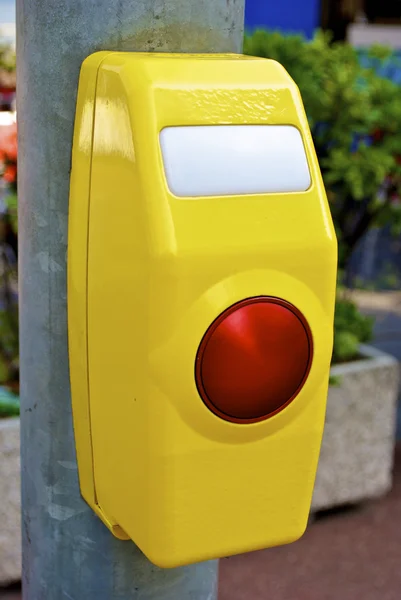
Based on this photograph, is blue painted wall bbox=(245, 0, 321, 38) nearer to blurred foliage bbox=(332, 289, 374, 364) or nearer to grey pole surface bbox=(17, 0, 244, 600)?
blurred foliage bbox=(332, 289, 374, 364)

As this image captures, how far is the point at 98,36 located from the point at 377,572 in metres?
2.90

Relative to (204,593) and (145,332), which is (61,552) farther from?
(145,332)

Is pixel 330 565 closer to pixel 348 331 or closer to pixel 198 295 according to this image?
pixel 348 331

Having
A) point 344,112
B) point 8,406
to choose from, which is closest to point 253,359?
point 8,406

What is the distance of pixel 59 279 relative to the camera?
1.44 metres

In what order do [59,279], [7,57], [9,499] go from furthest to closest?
[7,57] → [9,499] → [59,279]

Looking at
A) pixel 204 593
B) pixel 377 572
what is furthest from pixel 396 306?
pixel 204 593

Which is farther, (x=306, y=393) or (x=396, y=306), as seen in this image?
(x=396, y=306)

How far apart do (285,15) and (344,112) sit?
111 inches

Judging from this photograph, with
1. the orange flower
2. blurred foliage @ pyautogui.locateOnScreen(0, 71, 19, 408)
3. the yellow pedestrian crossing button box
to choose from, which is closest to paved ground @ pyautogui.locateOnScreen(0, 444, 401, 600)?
blurred foliage @ pyautogui.locateOnScreen(0, 71, 19, 408)

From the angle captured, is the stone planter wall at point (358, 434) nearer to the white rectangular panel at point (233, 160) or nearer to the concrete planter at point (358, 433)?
the concrete planter at point (358, 433)

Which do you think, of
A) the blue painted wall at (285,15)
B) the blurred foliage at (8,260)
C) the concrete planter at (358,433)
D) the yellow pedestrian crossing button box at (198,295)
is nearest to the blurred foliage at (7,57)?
the blurred foliage at (8,260)

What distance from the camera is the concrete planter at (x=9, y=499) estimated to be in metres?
3.31

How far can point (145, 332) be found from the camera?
127 cm
